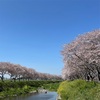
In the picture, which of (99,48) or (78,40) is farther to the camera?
(78,40)

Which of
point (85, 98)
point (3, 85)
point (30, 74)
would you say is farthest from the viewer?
point (30, 74)

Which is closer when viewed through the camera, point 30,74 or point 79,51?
point 79,51

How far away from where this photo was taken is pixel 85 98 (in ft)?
47.4

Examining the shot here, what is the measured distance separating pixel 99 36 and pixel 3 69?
206ft

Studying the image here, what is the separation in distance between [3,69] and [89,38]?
2421 inches

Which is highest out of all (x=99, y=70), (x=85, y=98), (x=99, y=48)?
(x=99, y=48)

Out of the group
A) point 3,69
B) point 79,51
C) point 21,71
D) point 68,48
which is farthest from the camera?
point 21,71

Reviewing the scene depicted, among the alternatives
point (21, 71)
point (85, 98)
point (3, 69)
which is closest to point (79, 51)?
point (85, 98)

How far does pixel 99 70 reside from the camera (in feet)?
104

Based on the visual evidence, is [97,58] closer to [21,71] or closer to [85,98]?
[85,98]

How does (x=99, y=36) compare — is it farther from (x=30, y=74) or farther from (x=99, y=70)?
(x=30, y=74)

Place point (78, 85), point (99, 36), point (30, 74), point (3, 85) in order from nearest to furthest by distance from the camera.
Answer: point (78, 85)
point (99, 36)
point (3, 85)
point (30, 74)

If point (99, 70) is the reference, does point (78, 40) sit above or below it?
above

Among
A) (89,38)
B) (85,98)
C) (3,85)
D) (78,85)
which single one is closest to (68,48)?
(89,38)
